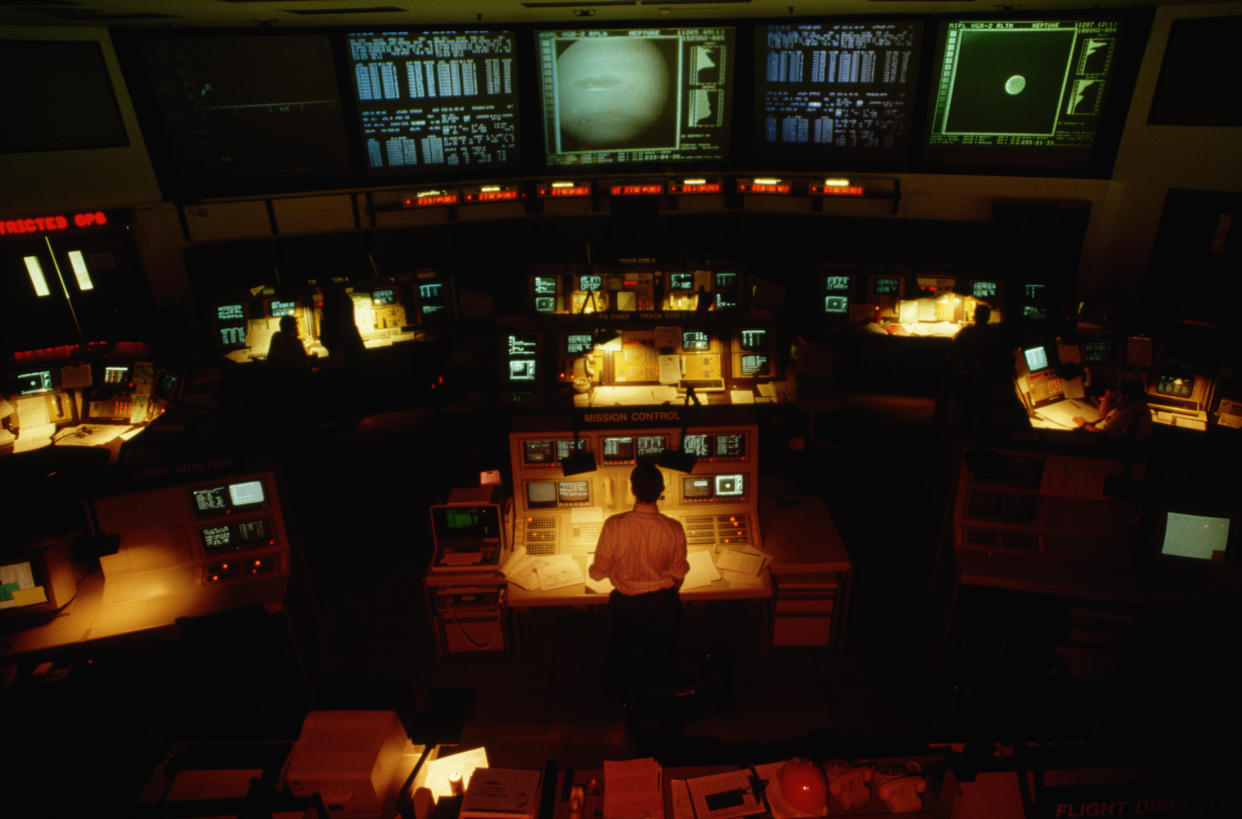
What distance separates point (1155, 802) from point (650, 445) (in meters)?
3.16

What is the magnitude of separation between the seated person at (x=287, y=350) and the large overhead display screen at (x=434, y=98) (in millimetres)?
3113

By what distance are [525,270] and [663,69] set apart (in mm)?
3597

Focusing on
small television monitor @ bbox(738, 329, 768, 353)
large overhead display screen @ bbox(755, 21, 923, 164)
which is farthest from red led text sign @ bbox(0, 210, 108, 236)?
large overhead display screen @ bbox(755, 21, 923, 164)

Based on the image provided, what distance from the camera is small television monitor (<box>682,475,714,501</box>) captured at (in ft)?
15.8

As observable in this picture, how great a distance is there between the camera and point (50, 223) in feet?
24.7

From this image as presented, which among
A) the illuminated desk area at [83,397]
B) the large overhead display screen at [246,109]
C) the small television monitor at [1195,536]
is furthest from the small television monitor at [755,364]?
the large overhead display screen at [246,109]

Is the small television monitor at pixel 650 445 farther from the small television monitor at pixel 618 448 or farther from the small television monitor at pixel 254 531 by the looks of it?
the small television monitor at pixel 254 531

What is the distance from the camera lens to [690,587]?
14.5ft

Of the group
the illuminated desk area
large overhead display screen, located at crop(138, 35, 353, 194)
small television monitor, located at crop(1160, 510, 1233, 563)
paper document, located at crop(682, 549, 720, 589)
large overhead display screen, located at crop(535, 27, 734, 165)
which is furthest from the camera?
large overhead display screen, located at crop(535, 27, 734, 165)

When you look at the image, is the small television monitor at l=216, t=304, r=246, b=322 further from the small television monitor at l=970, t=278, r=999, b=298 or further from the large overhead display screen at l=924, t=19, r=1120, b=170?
the large overhead display screen at l=924, t=19, r=1120, b=170

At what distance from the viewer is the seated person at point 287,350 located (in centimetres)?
731

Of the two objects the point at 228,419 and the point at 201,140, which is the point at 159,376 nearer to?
the point at 228,419

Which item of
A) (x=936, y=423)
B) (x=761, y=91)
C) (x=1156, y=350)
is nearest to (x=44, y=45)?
(x=761, y=91)

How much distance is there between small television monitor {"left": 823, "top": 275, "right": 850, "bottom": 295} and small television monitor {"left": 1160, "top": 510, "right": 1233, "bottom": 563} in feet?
17.7
